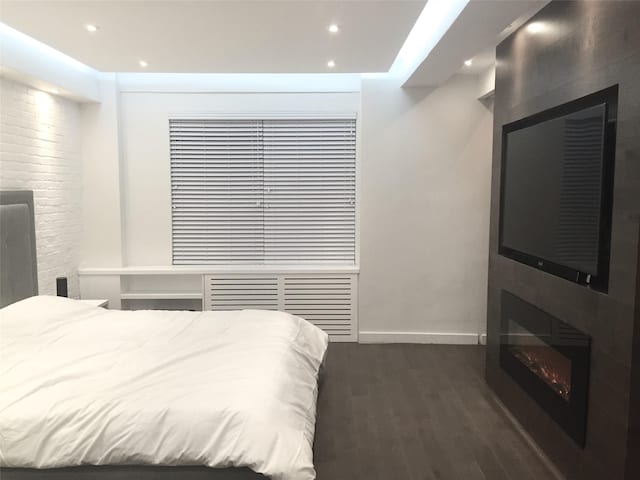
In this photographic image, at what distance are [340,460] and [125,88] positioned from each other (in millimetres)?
3929

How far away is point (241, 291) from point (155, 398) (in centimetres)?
248

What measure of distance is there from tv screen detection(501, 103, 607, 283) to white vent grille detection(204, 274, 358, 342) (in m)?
1.81

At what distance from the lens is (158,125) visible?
15.3 ft

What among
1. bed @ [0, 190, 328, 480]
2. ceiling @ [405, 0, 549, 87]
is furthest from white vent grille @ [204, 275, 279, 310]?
ceiling @ [405, 0, 549, 87]

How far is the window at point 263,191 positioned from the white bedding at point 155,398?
1.88 metres

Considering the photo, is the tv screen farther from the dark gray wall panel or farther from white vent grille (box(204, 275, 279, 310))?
white vent grille (box(204, 275, 279, 310))

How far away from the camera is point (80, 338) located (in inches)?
113

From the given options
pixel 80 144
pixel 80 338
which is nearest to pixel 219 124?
pixel 80 144

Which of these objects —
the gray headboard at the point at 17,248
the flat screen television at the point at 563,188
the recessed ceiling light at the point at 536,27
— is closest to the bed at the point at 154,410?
the gray headboard at the point at 17,248

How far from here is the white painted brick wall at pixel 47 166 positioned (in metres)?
3.44

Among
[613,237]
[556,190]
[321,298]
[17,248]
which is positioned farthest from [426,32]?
[17,248]

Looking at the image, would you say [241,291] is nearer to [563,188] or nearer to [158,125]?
[158,125]

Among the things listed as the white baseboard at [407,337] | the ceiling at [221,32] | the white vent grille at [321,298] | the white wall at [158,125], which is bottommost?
the white baseboard at [407,337]

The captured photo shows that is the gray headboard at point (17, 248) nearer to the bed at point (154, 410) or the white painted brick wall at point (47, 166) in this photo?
the white painted brick wall at point (47, 166)
